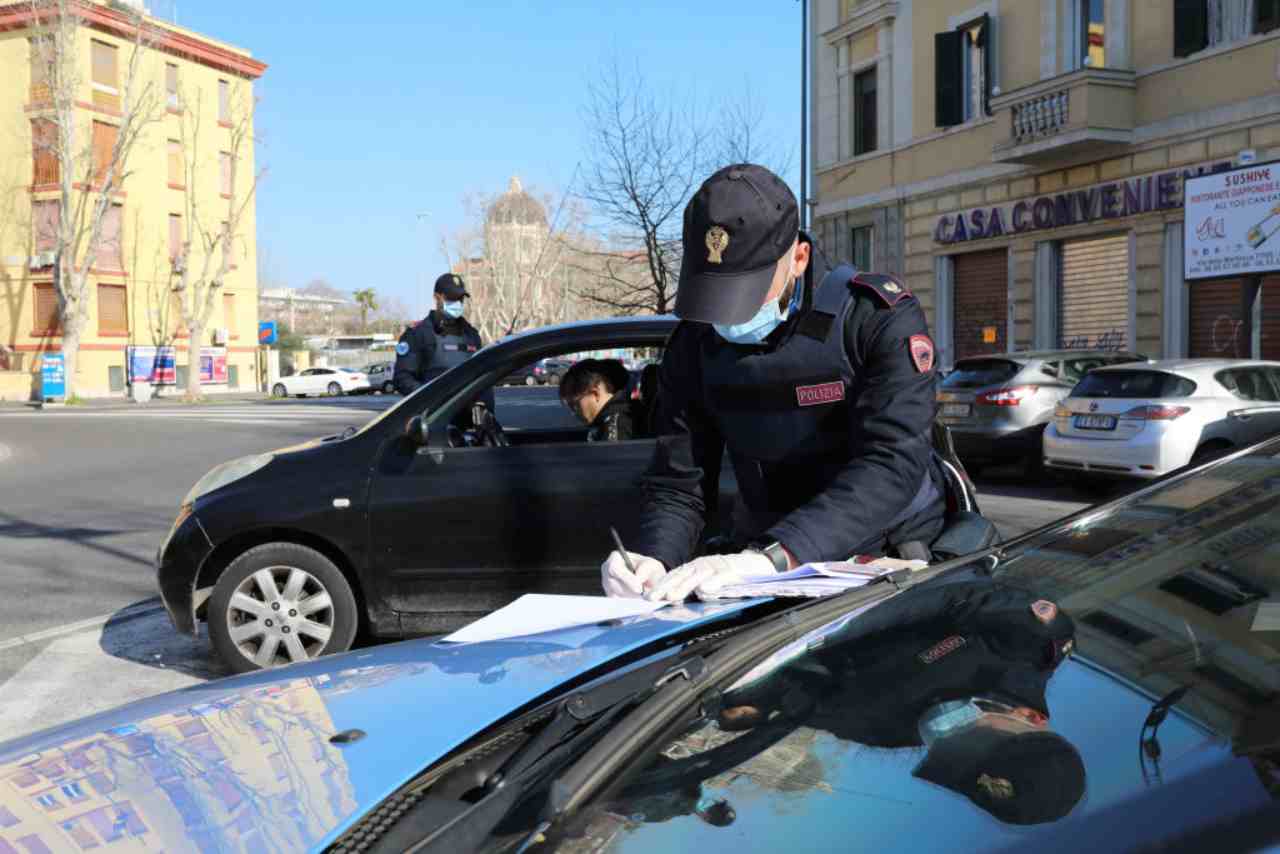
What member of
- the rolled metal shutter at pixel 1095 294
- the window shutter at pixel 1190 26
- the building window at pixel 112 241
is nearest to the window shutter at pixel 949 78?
the rolled metal shutter at pixel 1095 294

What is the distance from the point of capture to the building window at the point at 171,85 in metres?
48.5

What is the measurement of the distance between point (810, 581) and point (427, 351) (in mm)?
6448

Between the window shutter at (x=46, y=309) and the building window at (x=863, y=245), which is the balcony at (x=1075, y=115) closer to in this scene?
the building window at (x=863, y=245)

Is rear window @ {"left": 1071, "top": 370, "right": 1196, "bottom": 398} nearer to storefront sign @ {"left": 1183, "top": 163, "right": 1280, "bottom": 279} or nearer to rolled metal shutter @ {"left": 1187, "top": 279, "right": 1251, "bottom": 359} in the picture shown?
storefront sign @ {"left": 1183, "top": 163, "right": 1280, "bottom": 279}

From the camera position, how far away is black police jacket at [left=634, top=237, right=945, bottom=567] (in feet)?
7.36

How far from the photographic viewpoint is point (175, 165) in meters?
49.6

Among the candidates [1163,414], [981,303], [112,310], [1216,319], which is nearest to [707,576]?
[1163,414]

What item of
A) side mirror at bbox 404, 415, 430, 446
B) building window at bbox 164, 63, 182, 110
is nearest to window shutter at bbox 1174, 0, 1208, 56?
side mirror at bbox 404, 415, 430, 446

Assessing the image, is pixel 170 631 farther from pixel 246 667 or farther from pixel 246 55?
pixel 246 55

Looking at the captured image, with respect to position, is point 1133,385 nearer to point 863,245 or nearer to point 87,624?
point 87,624

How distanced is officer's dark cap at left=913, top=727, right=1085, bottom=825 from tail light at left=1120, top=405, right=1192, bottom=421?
1049 cm

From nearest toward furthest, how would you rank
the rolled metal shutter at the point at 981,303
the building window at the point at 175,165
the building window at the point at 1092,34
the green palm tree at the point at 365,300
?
the building window at the point at 1092,34 < the rolled metal shutter at the point at 981,303 < the building window at the point at 175,165 < the green palm tree at the point at 365,300

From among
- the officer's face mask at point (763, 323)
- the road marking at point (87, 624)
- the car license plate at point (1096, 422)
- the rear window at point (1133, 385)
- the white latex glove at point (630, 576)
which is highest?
the officer's face mask at point (763, 323)

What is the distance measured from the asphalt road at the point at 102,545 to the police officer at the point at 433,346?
2.21 metres
